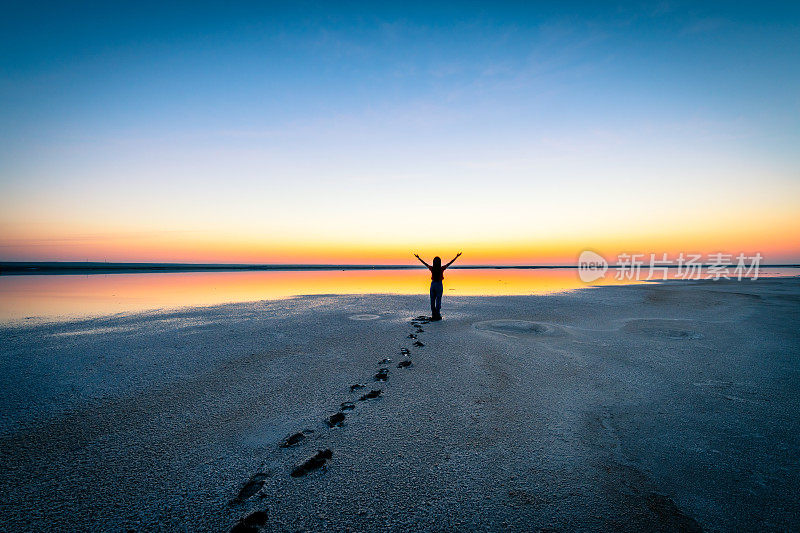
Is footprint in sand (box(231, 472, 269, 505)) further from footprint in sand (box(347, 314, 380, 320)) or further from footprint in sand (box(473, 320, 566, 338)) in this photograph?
footprint in sand (box(347, 314, 380, 320))

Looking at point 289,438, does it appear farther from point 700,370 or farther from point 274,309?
point 274,309

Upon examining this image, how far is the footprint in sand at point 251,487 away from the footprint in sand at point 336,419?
1207mm

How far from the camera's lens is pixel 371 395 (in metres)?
5.68

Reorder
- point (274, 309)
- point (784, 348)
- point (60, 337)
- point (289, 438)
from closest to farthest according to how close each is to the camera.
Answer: point (289, 438)
point (784, 348)
point (60, 337)
point (274, 309)

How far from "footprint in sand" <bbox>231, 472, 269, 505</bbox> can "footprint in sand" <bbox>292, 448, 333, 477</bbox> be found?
0.32 m

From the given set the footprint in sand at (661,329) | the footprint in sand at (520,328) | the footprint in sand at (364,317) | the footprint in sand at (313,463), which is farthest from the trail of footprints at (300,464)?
the footprint in sand at (661,329)

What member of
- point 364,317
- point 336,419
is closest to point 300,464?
point 336,419

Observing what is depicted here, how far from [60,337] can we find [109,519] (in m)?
9.77

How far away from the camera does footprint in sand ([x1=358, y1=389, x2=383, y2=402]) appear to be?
18.3ft

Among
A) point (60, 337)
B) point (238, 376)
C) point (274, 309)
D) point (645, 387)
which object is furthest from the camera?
point (274, 309)

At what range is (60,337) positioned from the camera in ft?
32.0

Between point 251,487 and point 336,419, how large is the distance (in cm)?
154

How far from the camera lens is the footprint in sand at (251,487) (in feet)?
10.6

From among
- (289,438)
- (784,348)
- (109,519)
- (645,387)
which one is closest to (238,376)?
(289,438)
